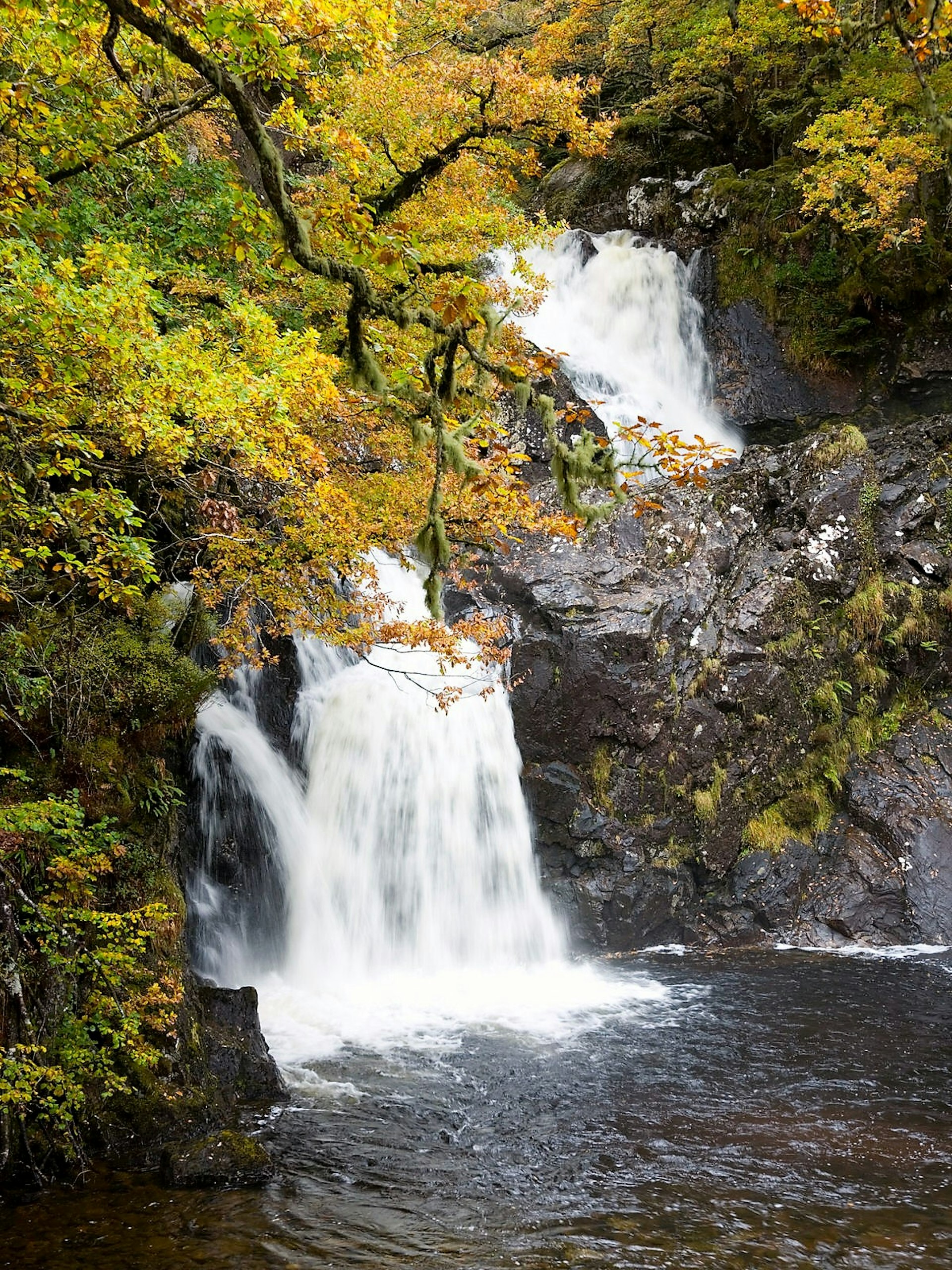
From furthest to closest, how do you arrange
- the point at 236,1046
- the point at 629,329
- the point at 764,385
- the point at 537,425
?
1. the point at 629,329
2. the point at 764,385
3. the point at 537,425
4. the point at 236,1046

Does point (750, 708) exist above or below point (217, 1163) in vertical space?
above

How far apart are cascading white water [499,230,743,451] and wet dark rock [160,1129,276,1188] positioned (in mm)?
Result: 12868

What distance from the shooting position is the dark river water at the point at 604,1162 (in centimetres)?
438

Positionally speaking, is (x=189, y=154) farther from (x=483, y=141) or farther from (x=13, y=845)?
(x=13, y=845)

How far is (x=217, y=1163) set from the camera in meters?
5.05

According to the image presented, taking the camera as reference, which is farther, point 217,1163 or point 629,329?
point 629,329

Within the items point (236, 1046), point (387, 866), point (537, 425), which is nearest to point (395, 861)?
point (387, 866)

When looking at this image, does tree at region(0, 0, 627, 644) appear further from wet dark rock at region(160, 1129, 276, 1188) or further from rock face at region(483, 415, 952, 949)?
rock face at region(483, 415, 952, 949)

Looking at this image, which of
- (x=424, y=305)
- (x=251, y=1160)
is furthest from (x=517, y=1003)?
(x=424, y=305)

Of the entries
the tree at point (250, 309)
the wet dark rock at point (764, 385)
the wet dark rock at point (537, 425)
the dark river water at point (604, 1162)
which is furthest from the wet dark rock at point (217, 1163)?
the wet dark rock at point (764, 385)

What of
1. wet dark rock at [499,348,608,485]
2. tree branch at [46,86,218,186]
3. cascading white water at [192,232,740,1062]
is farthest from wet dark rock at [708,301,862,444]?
tree branch at [46,86,218,186]

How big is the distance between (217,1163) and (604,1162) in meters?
2.45

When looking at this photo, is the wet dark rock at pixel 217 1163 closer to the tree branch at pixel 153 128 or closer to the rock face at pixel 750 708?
the rock face at pixel 750 708

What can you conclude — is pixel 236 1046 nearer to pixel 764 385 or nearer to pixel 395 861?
pixel 395 861
